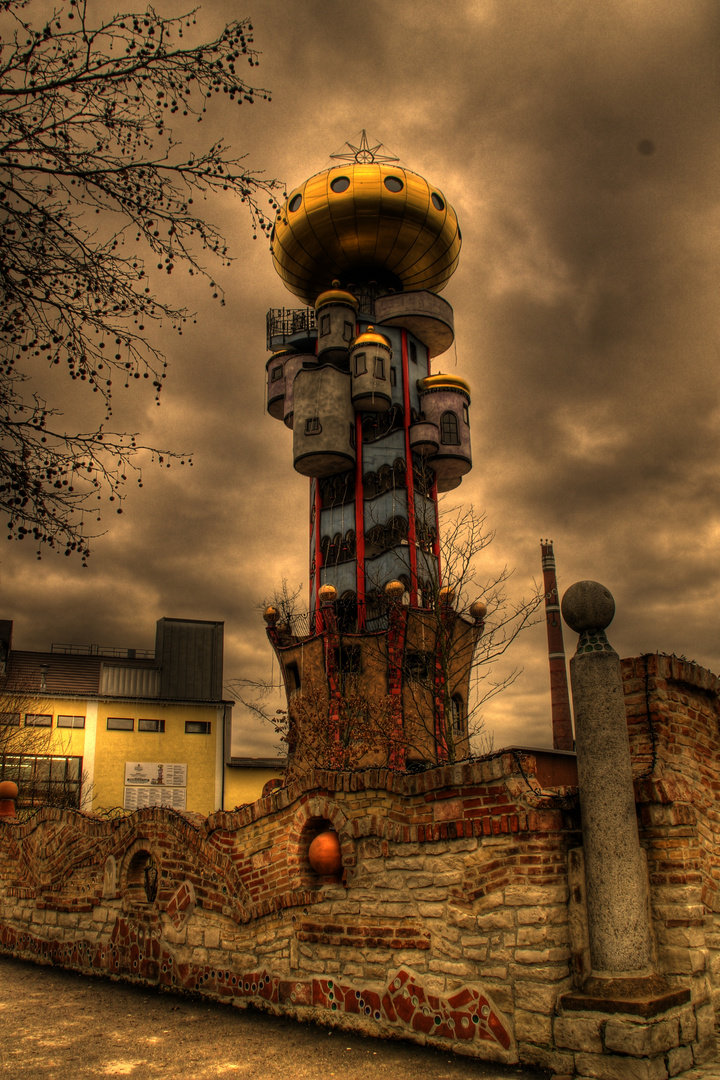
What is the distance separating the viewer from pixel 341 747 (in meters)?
21.9

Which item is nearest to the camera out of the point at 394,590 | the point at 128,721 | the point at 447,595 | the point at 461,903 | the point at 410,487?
the point at 461,903

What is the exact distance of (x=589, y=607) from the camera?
586 cm

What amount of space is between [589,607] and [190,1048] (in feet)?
14.5

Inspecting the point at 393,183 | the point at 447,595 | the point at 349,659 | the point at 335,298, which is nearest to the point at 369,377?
the point at 335,298

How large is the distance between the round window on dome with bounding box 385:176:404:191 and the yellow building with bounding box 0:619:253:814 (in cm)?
2139

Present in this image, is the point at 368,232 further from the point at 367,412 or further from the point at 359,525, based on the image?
the point at 359,525

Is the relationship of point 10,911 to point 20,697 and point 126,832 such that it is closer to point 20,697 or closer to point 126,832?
point 126,832

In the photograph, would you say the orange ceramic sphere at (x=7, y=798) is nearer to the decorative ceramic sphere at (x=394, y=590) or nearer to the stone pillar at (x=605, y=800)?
the stone pillar at (x=605, y=800)

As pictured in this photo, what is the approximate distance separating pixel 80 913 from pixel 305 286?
85.6ft

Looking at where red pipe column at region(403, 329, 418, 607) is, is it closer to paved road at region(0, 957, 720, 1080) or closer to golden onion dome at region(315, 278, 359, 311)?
golden onion dome at region(315, 278, 359, 311)

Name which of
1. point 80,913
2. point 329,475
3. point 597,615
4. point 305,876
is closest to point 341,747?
point 329,475

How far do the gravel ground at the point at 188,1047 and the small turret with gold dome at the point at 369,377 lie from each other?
18.7 metres

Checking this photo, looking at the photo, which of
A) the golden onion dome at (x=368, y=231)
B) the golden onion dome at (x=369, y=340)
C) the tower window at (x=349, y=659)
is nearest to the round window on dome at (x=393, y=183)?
the golden onion dome at (x=368, y=231)

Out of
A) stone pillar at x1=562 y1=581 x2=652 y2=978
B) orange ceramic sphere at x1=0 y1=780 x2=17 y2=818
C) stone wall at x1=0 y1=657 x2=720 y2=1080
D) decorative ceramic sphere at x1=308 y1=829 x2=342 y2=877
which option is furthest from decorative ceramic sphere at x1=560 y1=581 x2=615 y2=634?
orange ceramic sphere at x1=0 y1=780 x2=17 y2=818
